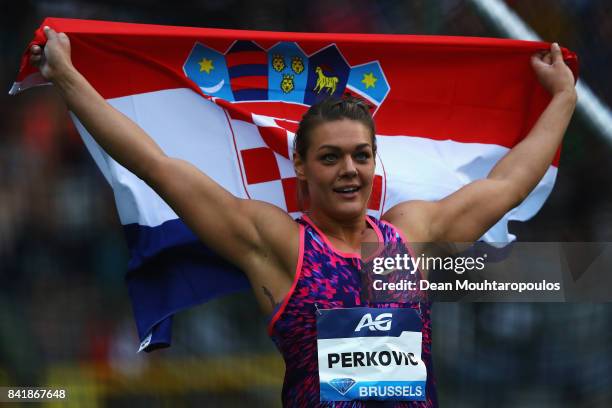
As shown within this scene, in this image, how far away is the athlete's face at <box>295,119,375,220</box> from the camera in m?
3.54

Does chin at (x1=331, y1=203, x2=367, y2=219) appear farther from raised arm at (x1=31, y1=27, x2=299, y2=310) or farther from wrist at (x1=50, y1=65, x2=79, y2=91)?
wrist at (x1=50, y1=65, x2=79, y2=91)

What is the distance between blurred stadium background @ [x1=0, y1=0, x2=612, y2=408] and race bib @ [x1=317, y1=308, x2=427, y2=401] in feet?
6.89

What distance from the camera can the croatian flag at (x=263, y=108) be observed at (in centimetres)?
400

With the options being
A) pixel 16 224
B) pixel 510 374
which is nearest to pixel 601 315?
pixel 510 374

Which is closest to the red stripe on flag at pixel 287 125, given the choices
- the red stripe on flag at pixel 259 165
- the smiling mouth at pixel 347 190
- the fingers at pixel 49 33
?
the red stripe on flag at pixel 259 165

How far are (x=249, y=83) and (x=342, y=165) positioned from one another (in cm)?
82

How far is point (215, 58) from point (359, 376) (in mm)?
1465

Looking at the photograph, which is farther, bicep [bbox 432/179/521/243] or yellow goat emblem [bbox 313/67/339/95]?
yellow goat emblem [bbox 313/67/339/95]

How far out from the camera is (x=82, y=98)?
138 inches

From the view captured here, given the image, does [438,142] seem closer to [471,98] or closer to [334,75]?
[471,98]

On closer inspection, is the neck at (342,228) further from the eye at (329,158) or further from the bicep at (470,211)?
the bicep at (470,211)

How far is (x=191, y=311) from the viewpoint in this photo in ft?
18.6

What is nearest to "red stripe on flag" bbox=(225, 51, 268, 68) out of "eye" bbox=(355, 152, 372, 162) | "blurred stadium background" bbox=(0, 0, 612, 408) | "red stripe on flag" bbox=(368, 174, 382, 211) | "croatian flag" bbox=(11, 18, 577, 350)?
"croatian flag" bbox=(11, 18, 577, 350)

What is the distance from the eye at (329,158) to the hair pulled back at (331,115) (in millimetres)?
88
